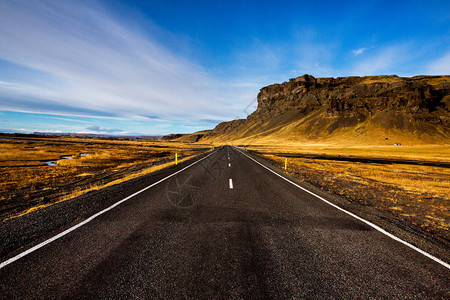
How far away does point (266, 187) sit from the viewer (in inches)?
346

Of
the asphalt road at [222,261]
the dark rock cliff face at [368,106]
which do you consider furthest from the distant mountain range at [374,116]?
the asphalt road at [222,261]

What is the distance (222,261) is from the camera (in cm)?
326

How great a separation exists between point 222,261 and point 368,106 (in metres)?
128

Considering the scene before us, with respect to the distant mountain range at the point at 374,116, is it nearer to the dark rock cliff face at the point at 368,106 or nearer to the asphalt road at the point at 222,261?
the dark rock cliff face at the point at 368,106

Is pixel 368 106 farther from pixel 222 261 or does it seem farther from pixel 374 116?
pixel 222 261

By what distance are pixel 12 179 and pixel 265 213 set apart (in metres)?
15.8

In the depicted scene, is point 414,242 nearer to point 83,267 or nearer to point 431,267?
point 431,267

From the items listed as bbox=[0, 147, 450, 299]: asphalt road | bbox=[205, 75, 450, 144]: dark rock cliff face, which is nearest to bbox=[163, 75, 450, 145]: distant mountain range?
bbox=[205, 75, 450, 144]: dark rock cliff face

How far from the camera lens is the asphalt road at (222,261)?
2633 millimetres

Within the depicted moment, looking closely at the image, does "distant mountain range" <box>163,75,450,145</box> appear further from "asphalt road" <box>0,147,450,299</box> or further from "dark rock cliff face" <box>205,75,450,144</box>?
"asphalt road" <box>0,147,450,299</box>

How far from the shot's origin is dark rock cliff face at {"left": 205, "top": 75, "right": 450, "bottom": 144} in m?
86.1

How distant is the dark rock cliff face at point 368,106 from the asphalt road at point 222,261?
10911 cm

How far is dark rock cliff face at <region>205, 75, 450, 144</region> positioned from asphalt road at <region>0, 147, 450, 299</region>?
358 feet

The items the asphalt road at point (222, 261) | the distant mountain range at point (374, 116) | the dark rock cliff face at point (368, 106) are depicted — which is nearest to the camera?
the asphalt road at point (222, 261)
